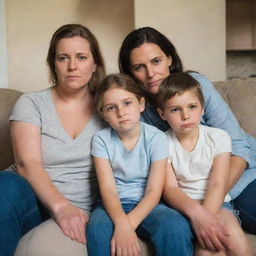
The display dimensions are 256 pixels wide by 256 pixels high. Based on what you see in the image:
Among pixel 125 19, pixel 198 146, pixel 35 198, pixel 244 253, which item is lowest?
pixel 244 253

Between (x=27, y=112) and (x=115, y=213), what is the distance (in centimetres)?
53

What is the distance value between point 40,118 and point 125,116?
14.0 inches

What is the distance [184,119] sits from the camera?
4.26 ft

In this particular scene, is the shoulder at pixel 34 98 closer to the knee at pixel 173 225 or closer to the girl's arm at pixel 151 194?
the girl's arm at pixel 151 194

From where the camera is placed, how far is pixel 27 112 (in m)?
1.41


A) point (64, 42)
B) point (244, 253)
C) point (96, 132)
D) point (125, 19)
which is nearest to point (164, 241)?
point (244, 253)

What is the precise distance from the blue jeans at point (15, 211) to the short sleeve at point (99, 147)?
0.26 meters

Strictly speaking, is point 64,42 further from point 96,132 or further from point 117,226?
point 117,226

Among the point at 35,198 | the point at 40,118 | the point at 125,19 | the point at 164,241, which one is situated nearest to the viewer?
the point at 164,241

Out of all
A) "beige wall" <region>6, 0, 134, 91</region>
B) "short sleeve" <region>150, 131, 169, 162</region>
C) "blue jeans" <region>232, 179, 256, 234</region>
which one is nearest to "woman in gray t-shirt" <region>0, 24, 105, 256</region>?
"short sleeve" <region>150, 131, 169, 162</region>

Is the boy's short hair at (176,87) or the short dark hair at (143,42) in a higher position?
the short dark hair at (143,42)

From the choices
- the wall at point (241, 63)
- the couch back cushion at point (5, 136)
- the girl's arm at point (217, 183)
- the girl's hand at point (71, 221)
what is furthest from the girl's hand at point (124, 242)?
the wall at point (241, 63)

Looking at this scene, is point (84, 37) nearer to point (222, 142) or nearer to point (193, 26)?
point (222, 142)

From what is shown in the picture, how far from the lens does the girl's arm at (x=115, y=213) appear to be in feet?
3.59
